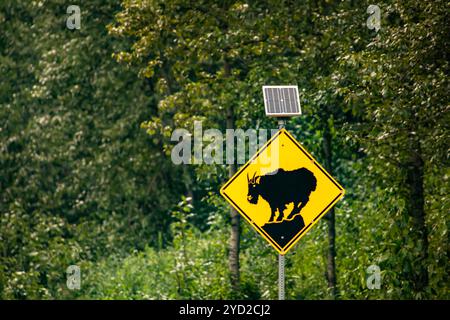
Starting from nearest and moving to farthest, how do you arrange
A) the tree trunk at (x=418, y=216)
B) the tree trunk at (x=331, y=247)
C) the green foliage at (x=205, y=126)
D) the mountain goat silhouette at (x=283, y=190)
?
the mountain goat silhouette at (x=283, y=190) → the green foliage at (x=205, y=126) → the tree trunk at (x=418, y=216) → the tree trunk at (x=331, y=247)

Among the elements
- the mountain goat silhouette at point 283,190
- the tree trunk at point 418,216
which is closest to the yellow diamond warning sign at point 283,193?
the mountain goat silhouette at point 283,190

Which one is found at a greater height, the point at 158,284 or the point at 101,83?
the point at 101,83

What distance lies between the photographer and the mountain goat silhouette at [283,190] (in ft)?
42.3

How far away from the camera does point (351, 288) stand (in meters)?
17.8

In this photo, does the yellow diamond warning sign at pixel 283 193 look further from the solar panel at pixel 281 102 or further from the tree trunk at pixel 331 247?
the tree trunk at pixel 331 247

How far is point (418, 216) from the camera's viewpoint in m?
16.5

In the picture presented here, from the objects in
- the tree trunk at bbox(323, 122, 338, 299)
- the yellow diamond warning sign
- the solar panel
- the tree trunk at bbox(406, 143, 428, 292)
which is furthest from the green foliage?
the yellow diamond warning sign

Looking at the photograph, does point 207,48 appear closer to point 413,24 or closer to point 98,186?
point 413,24

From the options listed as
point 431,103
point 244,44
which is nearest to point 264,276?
point 244,44

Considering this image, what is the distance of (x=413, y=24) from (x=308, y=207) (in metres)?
3.30

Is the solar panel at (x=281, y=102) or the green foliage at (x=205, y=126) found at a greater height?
the green foliage at (x=205, y=126)

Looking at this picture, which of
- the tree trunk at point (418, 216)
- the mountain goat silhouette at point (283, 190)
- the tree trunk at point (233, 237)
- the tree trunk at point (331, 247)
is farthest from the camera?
the tree trunk at point (233, 237)

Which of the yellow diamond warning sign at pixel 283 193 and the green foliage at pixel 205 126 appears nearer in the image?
the yellow diamond warning sign at pixel 283 193
